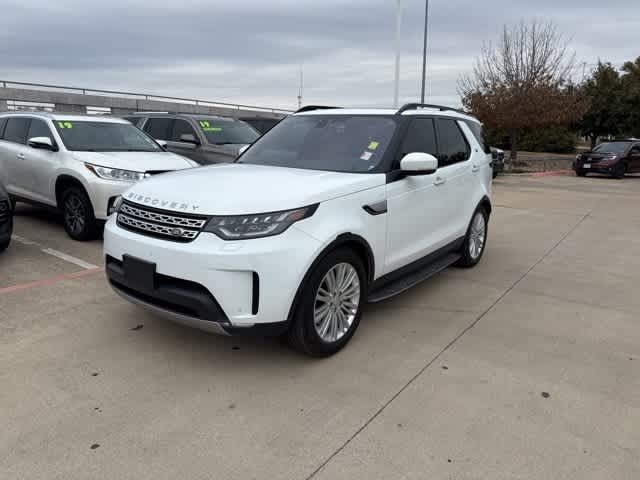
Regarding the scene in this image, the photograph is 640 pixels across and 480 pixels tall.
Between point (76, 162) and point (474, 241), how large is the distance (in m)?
4.92

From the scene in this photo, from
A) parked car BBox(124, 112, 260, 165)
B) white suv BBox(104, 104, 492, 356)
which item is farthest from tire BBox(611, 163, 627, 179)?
white suv BBox(104, 104, 492, 356)

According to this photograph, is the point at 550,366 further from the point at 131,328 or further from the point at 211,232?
the point at 131,328

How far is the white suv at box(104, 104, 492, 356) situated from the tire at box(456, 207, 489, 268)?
→ 2.94 feet

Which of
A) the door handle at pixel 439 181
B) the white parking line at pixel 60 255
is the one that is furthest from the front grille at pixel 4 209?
the door handle at pixel 439 181

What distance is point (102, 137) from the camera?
7.17m

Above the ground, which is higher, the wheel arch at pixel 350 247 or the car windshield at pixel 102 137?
the car windshield at pixel 102 137

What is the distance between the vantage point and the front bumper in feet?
9.78

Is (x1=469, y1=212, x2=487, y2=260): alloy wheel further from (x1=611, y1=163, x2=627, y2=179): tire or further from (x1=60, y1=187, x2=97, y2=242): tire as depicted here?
(x1=611, y1=163, x2=627, y2=179): tire

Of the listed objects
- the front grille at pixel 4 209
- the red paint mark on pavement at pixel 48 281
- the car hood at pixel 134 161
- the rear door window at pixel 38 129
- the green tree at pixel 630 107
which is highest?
the green tree at pixel 630 107

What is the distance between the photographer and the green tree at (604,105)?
95.9 ft

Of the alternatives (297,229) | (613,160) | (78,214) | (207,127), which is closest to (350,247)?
(297,229)

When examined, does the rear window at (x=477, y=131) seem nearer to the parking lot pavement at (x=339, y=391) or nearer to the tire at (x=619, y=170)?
the parking lot pavement at (x=339, y=391)

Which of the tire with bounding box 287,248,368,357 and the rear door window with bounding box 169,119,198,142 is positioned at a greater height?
the rear door window with bounding box 169,119,198,142

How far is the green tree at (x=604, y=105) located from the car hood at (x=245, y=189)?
29850mm
